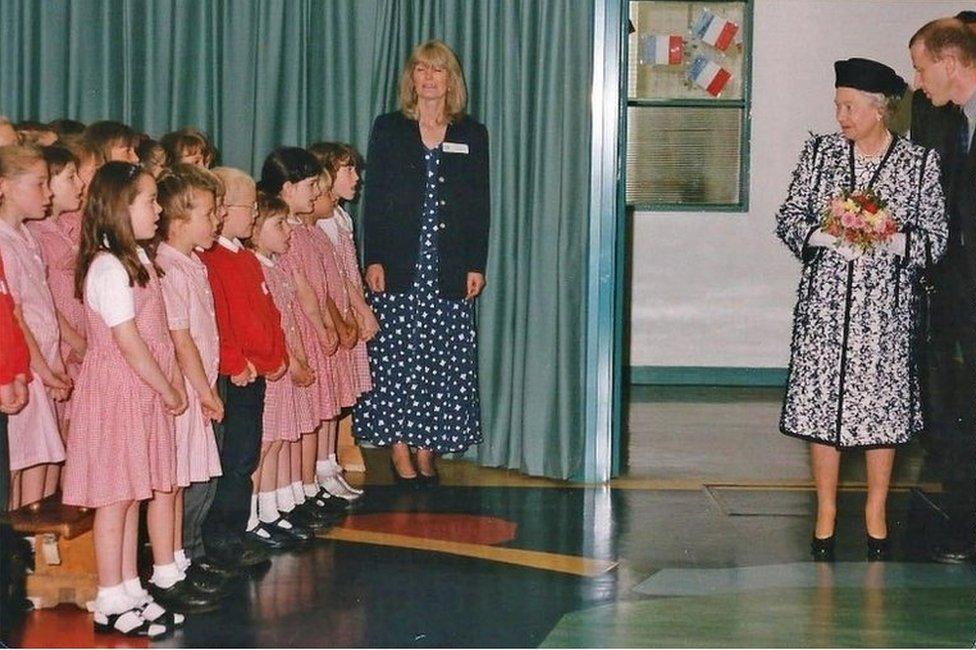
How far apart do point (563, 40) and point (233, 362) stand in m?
2.24

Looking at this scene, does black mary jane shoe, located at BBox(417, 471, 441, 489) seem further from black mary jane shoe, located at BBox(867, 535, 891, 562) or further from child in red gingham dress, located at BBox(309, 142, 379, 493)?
black mary jane shoe, located at BBox(867, 535, 891, 562)

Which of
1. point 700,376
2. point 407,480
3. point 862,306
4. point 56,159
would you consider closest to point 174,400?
point 56,159

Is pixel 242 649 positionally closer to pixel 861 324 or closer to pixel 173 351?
pixel 173 351

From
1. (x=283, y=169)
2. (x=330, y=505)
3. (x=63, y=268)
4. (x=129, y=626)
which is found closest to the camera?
(x=129, y=626)

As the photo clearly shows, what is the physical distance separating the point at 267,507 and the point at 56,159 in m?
1.33

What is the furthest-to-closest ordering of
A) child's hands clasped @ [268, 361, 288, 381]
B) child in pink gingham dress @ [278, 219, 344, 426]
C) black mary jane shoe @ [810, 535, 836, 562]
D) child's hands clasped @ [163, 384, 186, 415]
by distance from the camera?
child in pink gingham dress @ [278, 219, 344, 426]
black mary jane shoe @ [810, 535, 836, 562]
child's hands clasped @ [268, 361, 288, 381]
child's hands clasped @ [163, 384, 186, 415]

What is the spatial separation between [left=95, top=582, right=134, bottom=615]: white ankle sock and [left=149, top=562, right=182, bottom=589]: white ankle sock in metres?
0.23

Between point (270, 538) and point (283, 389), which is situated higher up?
point (283, 389)

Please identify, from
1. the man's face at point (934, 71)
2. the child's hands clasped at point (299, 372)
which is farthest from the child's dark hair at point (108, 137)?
the man's face at point (934, 71)

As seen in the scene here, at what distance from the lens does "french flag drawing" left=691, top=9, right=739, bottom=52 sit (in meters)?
8.82

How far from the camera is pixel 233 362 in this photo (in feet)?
14.7

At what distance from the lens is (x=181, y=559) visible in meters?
4.32

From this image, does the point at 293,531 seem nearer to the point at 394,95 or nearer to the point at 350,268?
the point at 350,268

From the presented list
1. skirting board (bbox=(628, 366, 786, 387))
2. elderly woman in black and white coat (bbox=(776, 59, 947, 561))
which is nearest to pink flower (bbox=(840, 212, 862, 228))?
elderly woman in black and white coat (bbox=(776, 59, 947, 561))
